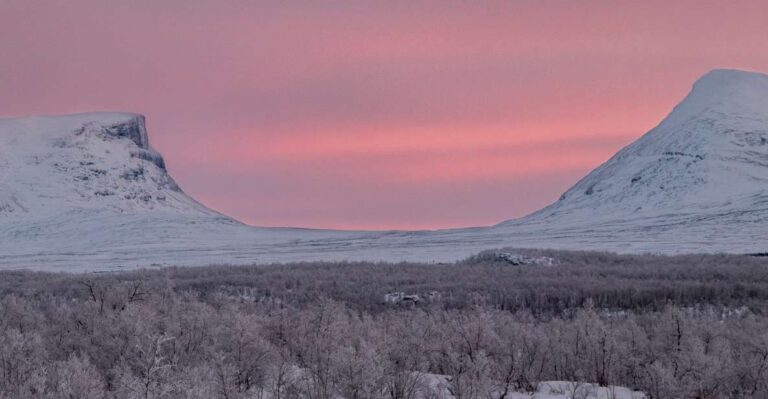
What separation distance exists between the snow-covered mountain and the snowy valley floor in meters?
23.4

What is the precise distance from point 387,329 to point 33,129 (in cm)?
12153

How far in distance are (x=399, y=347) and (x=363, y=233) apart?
88841 millimetres

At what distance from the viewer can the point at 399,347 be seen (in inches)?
776

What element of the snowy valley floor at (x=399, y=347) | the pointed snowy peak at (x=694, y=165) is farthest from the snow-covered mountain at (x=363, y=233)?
the snowy valley floor at (x=399, y=347)

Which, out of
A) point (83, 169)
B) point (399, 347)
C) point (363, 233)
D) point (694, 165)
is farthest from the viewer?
point (83, 169)

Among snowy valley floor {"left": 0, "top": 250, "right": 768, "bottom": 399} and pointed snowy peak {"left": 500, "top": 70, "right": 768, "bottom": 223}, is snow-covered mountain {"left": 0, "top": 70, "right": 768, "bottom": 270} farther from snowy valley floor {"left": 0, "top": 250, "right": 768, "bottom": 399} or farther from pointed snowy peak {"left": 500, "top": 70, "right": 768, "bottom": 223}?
snowy valley floor {"left": 0, "top": 250, "right": 768, "bottom": 399}

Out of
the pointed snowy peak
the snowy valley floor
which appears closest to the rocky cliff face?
the pointed snowy peak

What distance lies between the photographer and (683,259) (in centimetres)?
5012

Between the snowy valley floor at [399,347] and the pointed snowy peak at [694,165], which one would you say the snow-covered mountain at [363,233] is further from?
the snowy valley floor at [399,347]

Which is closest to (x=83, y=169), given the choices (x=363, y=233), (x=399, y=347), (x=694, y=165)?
(x=363, y=233)

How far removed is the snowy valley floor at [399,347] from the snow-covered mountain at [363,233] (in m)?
23.4

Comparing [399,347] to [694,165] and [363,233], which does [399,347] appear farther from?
[363,233]

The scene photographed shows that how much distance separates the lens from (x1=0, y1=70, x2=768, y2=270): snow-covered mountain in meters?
71.8

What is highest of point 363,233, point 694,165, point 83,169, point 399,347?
point 83,169
